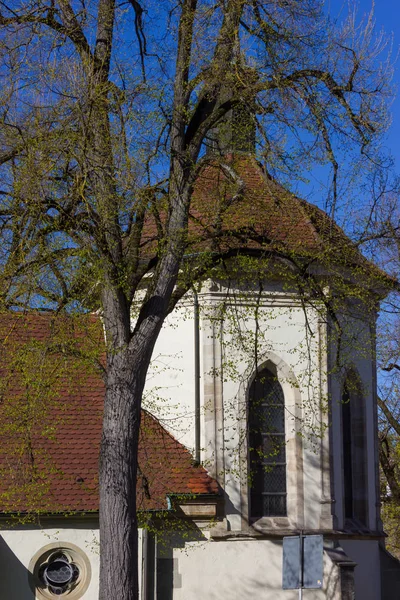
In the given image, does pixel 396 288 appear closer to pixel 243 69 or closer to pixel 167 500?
pixel 167 500

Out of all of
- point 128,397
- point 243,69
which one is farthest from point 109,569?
point 243,69

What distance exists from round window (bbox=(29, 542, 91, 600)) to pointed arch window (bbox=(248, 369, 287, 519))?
3.10 meters

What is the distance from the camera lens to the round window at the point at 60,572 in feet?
49.9

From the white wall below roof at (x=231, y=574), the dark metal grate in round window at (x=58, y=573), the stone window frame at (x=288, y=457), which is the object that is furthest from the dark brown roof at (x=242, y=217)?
the dark metal grate in round window at (x=58, y=573)

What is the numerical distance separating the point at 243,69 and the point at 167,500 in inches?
286

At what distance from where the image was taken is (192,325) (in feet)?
55.5

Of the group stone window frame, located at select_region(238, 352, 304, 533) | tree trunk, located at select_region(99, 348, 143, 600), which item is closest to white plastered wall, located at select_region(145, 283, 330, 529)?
stone window frame, located at select_region(238, 352, 304, 533)

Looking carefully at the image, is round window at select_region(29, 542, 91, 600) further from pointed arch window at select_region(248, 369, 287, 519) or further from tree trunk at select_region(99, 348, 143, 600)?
tree trunk at select_region(99, 348, 143, 600)

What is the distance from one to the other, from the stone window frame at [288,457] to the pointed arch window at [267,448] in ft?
0.38

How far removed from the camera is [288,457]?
1675cm

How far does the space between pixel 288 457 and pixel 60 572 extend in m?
4.44

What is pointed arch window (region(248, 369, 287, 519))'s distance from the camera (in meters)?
16.6

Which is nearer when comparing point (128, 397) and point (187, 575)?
point (128, 397)

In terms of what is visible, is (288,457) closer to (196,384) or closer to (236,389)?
(236,389)
